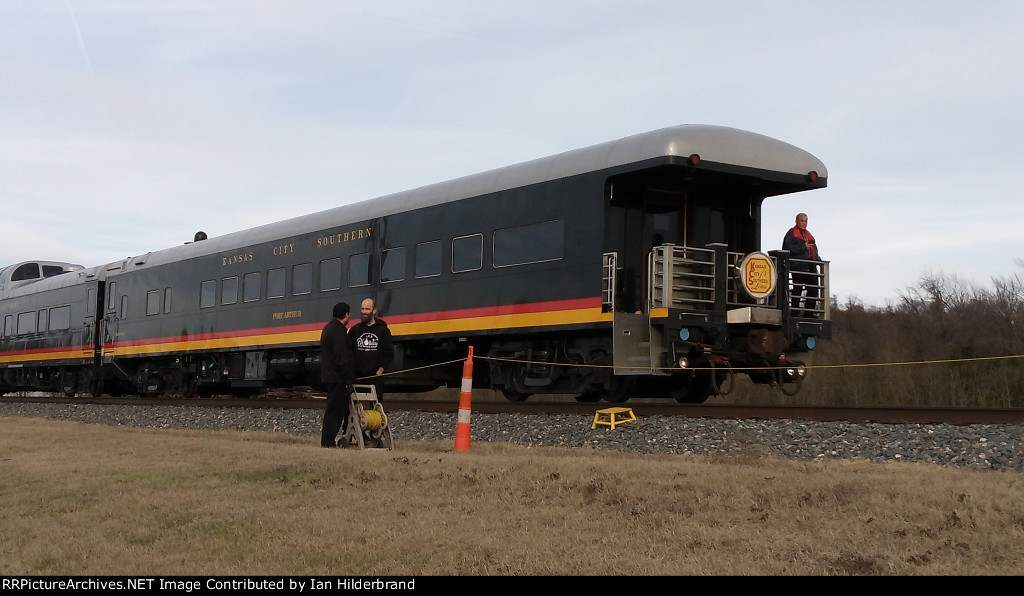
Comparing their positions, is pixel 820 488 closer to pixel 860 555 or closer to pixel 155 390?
pixel 860 555

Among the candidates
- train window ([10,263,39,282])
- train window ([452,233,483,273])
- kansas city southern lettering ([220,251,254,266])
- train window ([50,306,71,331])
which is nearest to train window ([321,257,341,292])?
kansas city southern lettering ([220,251,254,266])

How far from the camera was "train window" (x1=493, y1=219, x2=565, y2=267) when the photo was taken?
1347cm

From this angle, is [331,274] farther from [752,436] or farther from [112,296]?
[112,296]

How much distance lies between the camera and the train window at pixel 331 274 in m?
18.0

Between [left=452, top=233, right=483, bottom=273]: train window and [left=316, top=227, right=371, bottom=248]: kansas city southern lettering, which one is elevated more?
[left=316, top=227, right=371, bottom=248]: kansas city southern lettering

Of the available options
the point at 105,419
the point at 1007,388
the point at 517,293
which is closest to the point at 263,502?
the point at 517,293

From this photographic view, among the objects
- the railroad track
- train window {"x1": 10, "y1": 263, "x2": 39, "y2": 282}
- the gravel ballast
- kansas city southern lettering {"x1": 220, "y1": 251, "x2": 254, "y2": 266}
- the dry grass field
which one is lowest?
the dry grass field

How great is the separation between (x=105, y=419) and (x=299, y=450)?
1108 cm

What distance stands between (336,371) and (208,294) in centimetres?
1310

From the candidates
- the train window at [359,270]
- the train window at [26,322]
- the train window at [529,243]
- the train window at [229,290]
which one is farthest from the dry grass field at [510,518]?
the train window at [26,322]

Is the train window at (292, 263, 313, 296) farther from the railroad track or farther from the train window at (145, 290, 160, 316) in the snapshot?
the train window at (145, 290, 160, 316)

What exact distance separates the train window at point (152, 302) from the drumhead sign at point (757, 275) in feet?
53.1

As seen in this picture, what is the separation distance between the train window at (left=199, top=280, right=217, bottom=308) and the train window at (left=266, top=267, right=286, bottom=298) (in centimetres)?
238

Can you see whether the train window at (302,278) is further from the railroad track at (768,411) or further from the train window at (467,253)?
the train window at (467,253)
